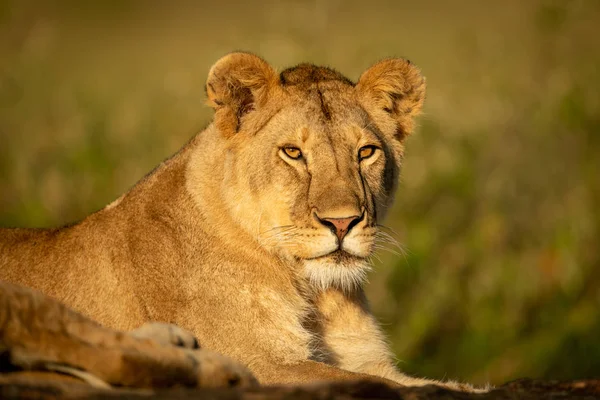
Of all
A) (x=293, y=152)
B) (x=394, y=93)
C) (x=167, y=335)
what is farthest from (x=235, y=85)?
(x=167, y=335)

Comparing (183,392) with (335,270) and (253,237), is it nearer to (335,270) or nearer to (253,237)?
(335,270)

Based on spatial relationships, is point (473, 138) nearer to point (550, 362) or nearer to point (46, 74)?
point (550, 362)

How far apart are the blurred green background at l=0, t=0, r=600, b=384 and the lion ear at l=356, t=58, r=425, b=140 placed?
3186mm

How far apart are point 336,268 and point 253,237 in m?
0.49

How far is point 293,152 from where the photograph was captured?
16.3 feet

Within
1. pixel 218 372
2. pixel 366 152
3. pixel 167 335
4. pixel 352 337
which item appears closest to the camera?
pixel 218 372

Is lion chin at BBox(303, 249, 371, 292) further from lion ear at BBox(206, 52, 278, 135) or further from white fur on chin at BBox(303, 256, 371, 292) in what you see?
lion ear at BBox(206, 52, 278, 135)

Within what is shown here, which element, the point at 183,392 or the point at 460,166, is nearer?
the point at 183,392

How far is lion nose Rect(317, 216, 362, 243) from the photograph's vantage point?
4.60 m

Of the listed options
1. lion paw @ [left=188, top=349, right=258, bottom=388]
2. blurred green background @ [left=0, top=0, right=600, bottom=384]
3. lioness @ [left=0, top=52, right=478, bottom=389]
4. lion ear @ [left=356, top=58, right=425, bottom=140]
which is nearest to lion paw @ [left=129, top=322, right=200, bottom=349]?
lion paw @ [left=188, top=349, right=258, bottom=388]

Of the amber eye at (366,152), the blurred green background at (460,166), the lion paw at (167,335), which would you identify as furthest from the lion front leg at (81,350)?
the blurred green background at (460,166)

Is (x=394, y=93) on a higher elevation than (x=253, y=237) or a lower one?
higher

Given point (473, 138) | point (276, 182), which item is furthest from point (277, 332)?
point (473, 138)

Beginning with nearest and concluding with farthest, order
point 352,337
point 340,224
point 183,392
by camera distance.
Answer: point 183,392 < point 340,224 < point 352,337
